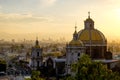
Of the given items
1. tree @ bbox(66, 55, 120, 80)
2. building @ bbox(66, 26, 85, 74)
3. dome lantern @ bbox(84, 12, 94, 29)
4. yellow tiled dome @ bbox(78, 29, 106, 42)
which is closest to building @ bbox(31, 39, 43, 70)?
yellow tiled dome @ bbox(78, 29, 106, 42)

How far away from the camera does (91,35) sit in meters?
40.8

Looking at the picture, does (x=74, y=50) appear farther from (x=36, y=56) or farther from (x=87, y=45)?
(x=36, y=56)

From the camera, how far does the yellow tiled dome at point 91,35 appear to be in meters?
40.6

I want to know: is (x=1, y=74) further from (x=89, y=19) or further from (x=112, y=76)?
(x=112, y=76)

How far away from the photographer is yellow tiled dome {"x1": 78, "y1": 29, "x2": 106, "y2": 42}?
4056cm

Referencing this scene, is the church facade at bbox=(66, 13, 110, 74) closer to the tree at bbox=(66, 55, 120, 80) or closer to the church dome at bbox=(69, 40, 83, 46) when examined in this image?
the church dome at bbox=(69, 40, 83, 46)

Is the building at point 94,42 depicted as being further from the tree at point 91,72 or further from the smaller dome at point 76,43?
the tree at point 91,72

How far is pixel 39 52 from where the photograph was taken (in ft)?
153

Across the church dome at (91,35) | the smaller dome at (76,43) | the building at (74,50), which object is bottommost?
the building at (74,50)

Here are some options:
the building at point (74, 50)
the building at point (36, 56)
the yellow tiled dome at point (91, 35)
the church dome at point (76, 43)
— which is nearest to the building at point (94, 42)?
the yellow tiled dome at point (91, 35)

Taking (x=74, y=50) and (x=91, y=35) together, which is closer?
(x=74, y=50)

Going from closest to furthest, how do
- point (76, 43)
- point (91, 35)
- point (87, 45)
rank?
point (76, 43)
point (87, 45)
point (91, 35)

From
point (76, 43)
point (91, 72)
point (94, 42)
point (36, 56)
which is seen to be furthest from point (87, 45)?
point (91, 72)

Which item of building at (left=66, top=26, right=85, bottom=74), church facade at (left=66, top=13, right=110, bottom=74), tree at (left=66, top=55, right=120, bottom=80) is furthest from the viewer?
church facade at (left=66, top=13, right=110, bottom=74)
